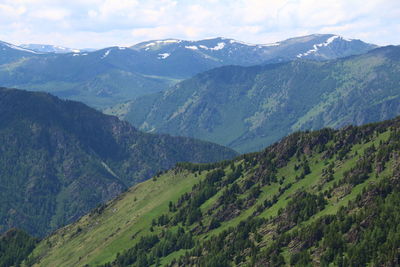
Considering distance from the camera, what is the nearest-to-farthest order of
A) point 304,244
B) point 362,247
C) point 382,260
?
point 382,260
point 362,247
point 304,244

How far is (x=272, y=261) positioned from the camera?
19912cm

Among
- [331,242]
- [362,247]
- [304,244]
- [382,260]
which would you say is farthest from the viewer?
[304,244]

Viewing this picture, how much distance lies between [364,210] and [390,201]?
959 cm

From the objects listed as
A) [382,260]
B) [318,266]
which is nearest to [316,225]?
[318,266]

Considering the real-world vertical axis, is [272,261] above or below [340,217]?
below

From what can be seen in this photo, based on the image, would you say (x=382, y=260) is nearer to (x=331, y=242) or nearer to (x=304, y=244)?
(x=331, y=242)

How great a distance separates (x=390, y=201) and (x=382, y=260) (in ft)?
140

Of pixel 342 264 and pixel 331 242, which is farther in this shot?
pixel 331 242

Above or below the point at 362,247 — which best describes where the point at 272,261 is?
below

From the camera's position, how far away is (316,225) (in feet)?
656

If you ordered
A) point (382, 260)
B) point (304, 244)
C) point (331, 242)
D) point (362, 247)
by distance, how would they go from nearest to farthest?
point (382, 260), point (362, 247), point (331, 242), point (304, 244)

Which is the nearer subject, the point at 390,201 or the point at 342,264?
the point at 342,264

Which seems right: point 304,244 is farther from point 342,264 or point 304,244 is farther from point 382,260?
point 382,260

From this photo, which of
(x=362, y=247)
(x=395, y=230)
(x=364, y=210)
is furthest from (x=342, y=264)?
(x=364, y=210)
